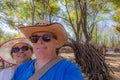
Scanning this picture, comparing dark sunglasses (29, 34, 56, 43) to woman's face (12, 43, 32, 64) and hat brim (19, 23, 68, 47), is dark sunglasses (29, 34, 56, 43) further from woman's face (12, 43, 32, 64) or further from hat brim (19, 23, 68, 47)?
woman's face (12, 43, 32, 64)

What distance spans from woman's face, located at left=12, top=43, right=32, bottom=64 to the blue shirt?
2.52 ft

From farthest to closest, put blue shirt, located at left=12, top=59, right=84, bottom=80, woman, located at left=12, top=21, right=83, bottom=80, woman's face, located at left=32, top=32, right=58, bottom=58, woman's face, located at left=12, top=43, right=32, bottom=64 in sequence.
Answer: woman's face, located at left=12, top=43, right=32, bottom=64, woman's face, located at left=32, top=32, right=58, bottom=58, woman, located at left=12, top=21, right=83, bottom=80, blue shirt, located at left=12, top=59, right=84, bottom=80

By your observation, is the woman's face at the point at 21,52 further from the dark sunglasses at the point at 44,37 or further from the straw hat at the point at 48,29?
the dark sunglasses at the point at 44,37

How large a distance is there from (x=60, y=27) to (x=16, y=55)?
106 centimetres

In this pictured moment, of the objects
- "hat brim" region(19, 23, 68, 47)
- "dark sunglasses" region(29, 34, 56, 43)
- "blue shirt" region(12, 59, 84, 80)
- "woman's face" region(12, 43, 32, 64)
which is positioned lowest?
"blue shirt" region(12, 59, 84, 80)

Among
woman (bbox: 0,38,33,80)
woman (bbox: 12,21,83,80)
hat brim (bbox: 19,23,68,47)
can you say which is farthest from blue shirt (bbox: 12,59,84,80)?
woman (bbox: 0,38,33,80)

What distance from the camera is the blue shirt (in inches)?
94.8

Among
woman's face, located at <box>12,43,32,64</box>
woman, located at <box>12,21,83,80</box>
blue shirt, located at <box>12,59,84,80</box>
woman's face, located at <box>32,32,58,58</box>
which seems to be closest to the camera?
blue shirt, located at <box>12,59,84,80</box>

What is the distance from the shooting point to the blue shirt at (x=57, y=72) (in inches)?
94.8

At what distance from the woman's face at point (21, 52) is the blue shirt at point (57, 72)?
77cm

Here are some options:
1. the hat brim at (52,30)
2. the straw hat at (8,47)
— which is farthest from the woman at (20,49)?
the hat brim at (52,30)

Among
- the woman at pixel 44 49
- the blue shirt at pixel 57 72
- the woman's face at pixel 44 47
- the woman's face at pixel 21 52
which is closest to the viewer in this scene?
the blue shirt at pixel 57 72

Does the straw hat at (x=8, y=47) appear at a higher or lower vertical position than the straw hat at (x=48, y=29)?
lower

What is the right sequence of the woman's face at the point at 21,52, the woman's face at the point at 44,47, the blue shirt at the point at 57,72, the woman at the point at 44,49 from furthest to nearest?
the woman's face at the point at 21,52, the woman's face at the point at 44,47, the woman at the point at 44,49, the blue shirt at the point at 57,72
